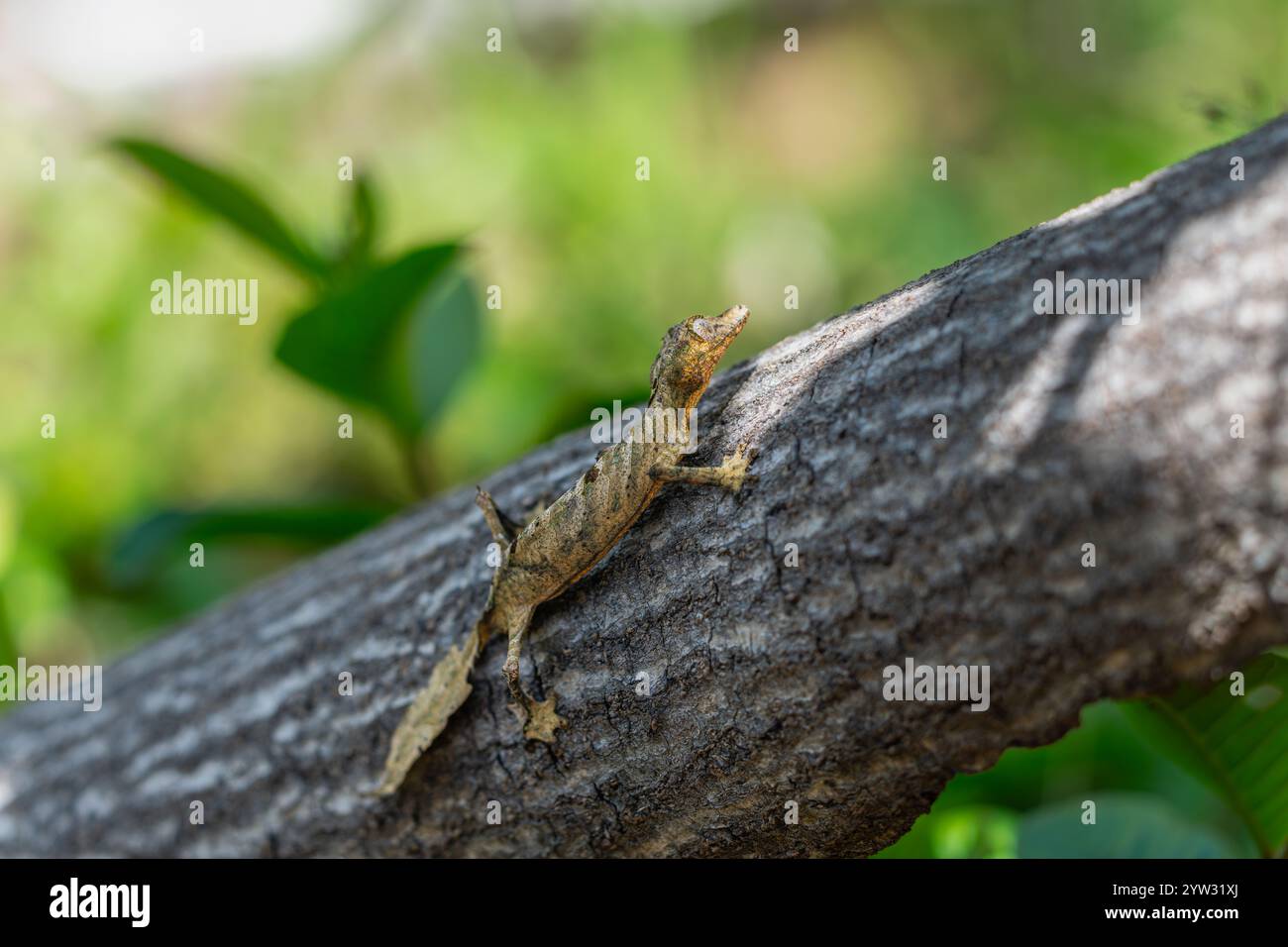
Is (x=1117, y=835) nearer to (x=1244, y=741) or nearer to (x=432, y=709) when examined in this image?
(x=1244, y=741)

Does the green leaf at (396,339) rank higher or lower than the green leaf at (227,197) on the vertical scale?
lower

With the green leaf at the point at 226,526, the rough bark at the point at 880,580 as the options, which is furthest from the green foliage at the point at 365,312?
the rough bark at the point at 880,580

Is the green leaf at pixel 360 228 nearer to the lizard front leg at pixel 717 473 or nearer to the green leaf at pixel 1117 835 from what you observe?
the lizard front leg at pixel 717 473

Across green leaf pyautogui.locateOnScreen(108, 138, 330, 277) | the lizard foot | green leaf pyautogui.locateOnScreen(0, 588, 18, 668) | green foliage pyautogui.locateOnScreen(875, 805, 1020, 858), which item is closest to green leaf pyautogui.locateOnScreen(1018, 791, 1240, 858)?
green foliage pyautogui.locateOnScreen(875, 805, 1020, 858)

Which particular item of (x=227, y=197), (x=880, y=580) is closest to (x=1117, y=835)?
(x=880, y=580)

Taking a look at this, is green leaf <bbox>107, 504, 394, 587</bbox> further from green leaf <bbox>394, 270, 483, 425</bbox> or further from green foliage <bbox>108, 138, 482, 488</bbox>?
green leaf <bbox>394, 270, 483, 425</bbox>
